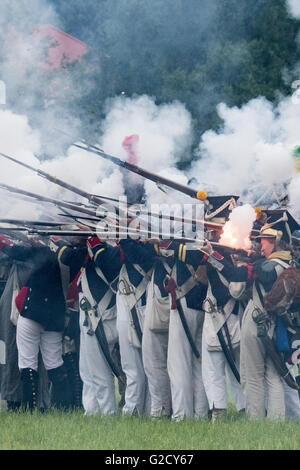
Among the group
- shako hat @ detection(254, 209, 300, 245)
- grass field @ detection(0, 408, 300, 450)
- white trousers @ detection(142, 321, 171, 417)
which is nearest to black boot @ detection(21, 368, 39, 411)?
grass field @ detection(0, 408, 300, 450)

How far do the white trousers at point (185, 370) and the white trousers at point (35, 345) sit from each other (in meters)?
1.15

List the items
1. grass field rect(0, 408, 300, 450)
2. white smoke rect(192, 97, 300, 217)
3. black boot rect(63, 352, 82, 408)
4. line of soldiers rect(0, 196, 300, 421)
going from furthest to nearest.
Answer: black boot rect(63, 352, 82, 408), white smoke rect(192, 97, 300, 217), line of soldiers rect(0, 196, 300, 421), grass field rect(0, 408, 300, 450)

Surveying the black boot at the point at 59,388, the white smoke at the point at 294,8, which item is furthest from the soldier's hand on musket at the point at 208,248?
the white smoke at the point at 294,8

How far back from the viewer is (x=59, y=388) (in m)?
7.71

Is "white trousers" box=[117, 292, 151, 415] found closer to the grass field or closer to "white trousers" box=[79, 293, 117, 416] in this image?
"white trousers" box=[79, 293, 117, 416]

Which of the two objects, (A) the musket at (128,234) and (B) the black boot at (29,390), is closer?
(A) the musket at (128,234)

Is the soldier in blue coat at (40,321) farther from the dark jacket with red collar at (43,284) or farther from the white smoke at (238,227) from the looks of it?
the white smoke at (238,227)

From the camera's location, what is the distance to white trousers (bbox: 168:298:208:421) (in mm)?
7061

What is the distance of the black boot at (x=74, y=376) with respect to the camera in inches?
311

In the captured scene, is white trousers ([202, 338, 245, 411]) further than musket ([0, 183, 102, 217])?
No
